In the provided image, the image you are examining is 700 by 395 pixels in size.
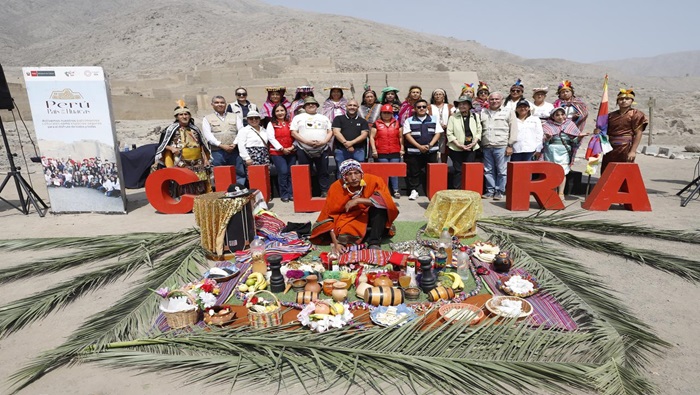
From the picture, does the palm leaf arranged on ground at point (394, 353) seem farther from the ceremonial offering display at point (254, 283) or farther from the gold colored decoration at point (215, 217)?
the gold colored decoration at point (215, 217)

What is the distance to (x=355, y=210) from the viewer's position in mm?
5062

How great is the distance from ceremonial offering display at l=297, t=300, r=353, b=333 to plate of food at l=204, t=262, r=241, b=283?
1.28 m

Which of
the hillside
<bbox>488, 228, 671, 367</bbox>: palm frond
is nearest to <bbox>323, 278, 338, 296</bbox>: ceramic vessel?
<bbox>488, 228, 671, 367</bbox>: palm frond

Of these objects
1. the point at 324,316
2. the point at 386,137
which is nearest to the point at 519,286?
the point at 324,316

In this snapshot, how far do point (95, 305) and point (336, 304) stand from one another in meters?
2.24

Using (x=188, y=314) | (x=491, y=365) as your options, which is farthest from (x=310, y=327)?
(x=491, y=365)

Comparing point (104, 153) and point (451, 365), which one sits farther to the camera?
point (104, 153)

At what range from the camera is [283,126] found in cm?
738

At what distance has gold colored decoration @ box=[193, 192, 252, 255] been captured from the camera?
4.89 metres

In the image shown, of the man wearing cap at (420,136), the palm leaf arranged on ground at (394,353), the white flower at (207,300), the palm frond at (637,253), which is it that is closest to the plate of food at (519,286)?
the palm leaf arranged on ground at (394,353)

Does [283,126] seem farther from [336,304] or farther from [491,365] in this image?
[491,365]

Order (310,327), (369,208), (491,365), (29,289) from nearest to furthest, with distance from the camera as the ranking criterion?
(491,365), (310,327), (29,289), (369,208)

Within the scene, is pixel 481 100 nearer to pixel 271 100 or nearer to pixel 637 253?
pixel 271 100

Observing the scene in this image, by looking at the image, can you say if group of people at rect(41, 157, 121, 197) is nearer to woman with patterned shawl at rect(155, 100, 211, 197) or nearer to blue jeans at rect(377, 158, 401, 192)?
woman with patterned shawl at rect(155, 100, 211, 197)
